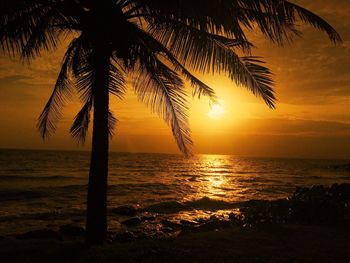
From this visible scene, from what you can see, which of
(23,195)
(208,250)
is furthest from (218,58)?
(23,195)

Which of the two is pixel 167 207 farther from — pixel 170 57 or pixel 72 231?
pixel 170 57

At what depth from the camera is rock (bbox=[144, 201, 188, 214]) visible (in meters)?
15.8

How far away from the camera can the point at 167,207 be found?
1672 cm

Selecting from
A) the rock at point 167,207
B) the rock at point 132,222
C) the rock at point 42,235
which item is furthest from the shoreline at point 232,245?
the rock at point 167,207

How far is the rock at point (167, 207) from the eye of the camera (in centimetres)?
1577

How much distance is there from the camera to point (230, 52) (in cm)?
666

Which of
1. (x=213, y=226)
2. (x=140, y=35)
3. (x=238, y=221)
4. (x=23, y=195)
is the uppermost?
(x=140, y=35)

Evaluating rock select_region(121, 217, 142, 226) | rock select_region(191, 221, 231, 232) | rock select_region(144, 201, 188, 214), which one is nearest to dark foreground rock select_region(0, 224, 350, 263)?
rock select_region(191, 221, 231, 232)

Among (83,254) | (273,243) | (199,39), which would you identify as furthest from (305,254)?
(199,39)

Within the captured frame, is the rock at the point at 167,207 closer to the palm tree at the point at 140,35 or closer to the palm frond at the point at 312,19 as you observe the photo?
the palm tree at the point at 140,35

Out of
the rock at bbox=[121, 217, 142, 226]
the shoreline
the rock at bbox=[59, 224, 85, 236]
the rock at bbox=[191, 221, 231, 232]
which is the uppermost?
the shoreline

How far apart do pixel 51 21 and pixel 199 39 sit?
3.34 m

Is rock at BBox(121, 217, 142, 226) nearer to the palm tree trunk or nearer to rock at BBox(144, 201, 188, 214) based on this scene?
rock at BBox(144, 201, 188, 214)

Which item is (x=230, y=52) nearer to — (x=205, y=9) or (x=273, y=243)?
(x=205, y=9)
